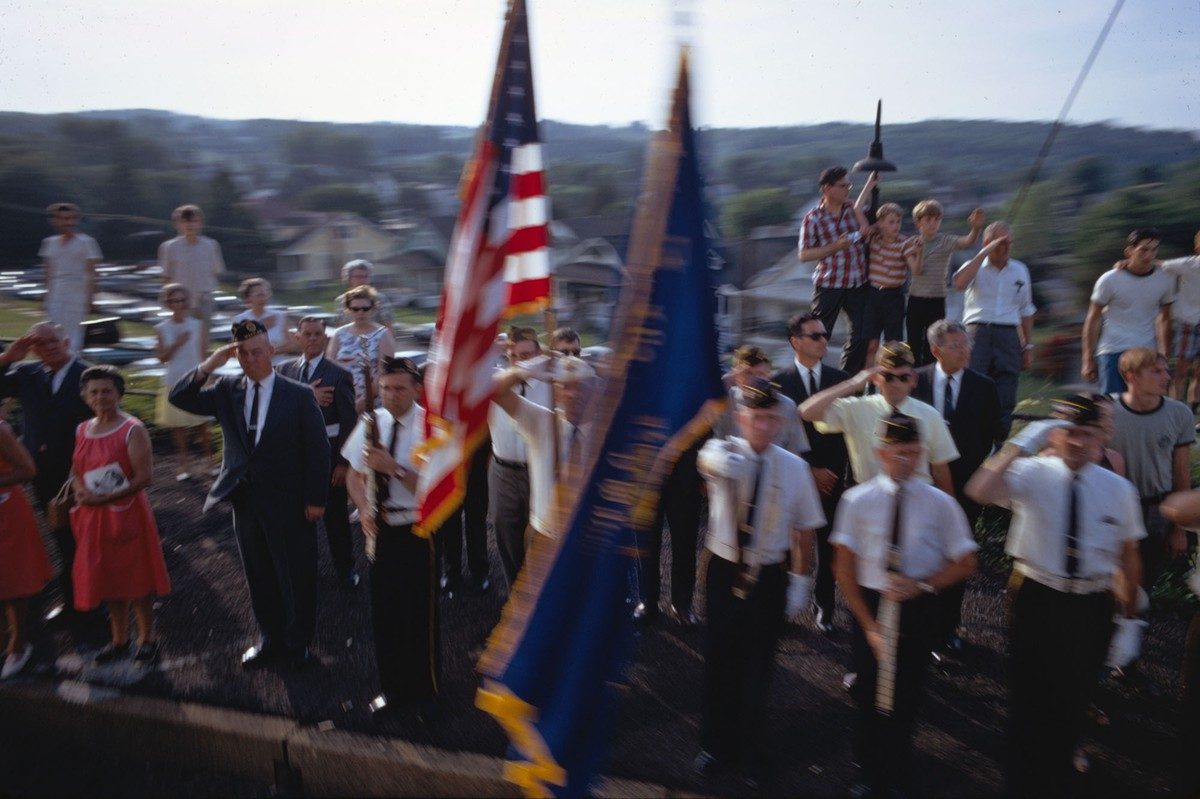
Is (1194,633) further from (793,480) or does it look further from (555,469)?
(555,469)

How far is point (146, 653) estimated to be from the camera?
233 inches

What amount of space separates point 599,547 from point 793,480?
5.67ft

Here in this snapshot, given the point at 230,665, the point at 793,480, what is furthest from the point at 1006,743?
the point at 230,665

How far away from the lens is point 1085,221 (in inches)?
318

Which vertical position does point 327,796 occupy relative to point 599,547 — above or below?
below

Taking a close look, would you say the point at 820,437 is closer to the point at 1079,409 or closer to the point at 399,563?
the point at 1079,409

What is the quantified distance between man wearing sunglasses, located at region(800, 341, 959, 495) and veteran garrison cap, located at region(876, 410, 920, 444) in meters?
0.72

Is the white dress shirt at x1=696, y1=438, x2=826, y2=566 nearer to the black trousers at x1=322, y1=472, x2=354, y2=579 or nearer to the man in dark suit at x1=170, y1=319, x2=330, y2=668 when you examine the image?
the man in dark suit at x1=170, y1=319, x2=330, y2=668

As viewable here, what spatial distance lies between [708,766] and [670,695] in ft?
2.53

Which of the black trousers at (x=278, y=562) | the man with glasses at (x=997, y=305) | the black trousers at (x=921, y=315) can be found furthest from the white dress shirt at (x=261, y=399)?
the man with glasses at (x=997, y=305)

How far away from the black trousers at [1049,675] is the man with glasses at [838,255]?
392cm

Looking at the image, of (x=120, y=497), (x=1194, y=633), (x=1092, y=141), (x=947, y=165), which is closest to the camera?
(x=1194, y=633)

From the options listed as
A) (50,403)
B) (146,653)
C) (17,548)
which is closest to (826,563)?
(146,653)

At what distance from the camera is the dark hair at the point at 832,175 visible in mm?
7461
